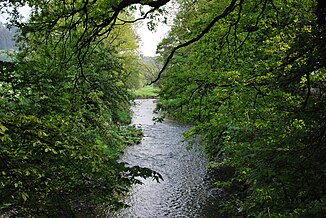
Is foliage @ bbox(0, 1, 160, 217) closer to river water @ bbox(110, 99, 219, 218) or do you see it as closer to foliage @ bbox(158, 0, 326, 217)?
foliage @ bbox(158, 0, 326, 217)

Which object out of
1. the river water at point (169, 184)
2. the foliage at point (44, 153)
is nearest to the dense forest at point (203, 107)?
the foliage at point (44, 153)

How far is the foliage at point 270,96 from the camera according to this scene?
3545 mm

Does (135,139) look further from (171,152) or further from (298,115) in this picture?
(298,115)

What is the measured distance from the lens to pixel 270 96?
17.6 ft

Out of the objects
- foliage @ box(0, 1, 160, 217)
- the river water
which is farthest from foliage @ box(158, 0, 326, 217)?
the river water

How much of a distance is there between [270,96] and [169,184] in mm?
6296

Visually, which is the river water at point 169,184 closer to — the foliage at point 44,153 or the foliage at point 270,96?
the foliage at point 270,96

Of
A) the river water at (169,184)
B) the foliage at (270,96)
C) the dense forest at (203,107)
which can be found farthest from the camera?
the river water at (169,184)

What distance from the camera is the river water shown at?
878cm

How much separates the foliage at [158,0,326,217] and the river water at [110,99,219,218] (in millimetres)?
1787

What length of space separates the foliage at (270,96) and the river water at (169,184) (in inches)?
70.4

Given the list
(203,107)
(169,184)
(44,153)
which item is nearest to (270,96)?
(203,107)

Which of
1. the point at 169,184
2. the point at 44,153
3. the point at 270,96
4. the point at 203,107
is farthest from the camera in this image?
the point at 169,184

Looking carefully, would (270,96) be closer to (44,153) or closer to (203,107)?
(203,107)
